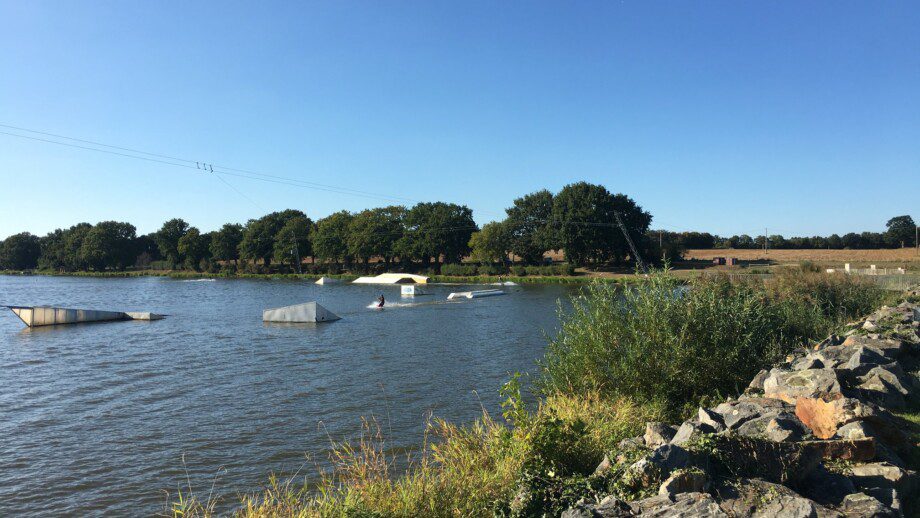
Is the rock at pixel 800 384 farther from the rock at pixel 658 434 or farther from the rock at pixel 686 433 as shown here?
the rock at pixel 686 433

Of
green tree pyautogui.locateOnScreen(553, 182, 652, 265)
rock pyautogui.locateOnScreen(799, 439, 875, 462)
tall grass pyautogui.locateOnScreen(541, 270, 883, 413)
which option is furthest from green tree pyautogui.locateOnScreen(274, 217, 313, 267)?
rock pyautogui.locateOnScreen(799, 439, 875, 462)

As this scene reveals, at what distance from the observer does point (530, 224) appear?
10294 centimetres

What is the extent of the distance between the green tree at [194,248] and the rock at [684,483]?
489 ft

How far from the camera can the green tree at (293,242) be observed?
123 m

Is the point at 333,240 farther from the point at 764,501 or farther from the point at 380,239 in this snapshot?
the point at 764,501

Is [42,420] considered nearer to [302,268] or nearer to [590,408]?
[590,408]

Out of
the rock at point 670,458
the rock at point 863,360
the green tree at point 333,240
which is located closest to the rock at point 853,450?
the rock at point 670,458

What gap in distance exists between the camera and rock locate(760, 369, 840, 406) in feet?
28.8

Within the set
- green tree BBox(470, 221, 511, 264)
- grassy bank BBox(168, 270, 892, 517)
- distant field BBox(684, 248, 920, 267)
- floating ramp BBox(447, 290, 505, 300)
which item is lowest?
floating ramp BBox(447, 290, 505, 300)

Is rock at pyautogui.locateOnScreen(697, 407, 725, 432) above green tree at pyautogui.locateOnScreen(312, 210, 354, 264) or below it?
below

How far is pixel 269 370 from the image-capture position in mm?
22734

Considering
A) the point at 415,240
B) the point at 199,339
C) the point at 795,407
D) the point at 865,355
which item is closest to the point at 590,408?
the point at 795,407

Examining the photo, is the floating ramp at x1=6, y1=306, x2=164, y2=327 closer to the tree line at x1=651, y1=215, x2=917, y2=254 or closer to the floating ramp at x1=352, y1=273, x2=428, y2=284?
the floating ramp at x1=352, y1=273, x2=428, y2=284

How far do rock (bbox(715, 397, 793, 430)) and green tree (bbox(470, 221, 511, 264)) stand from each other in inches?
3643
